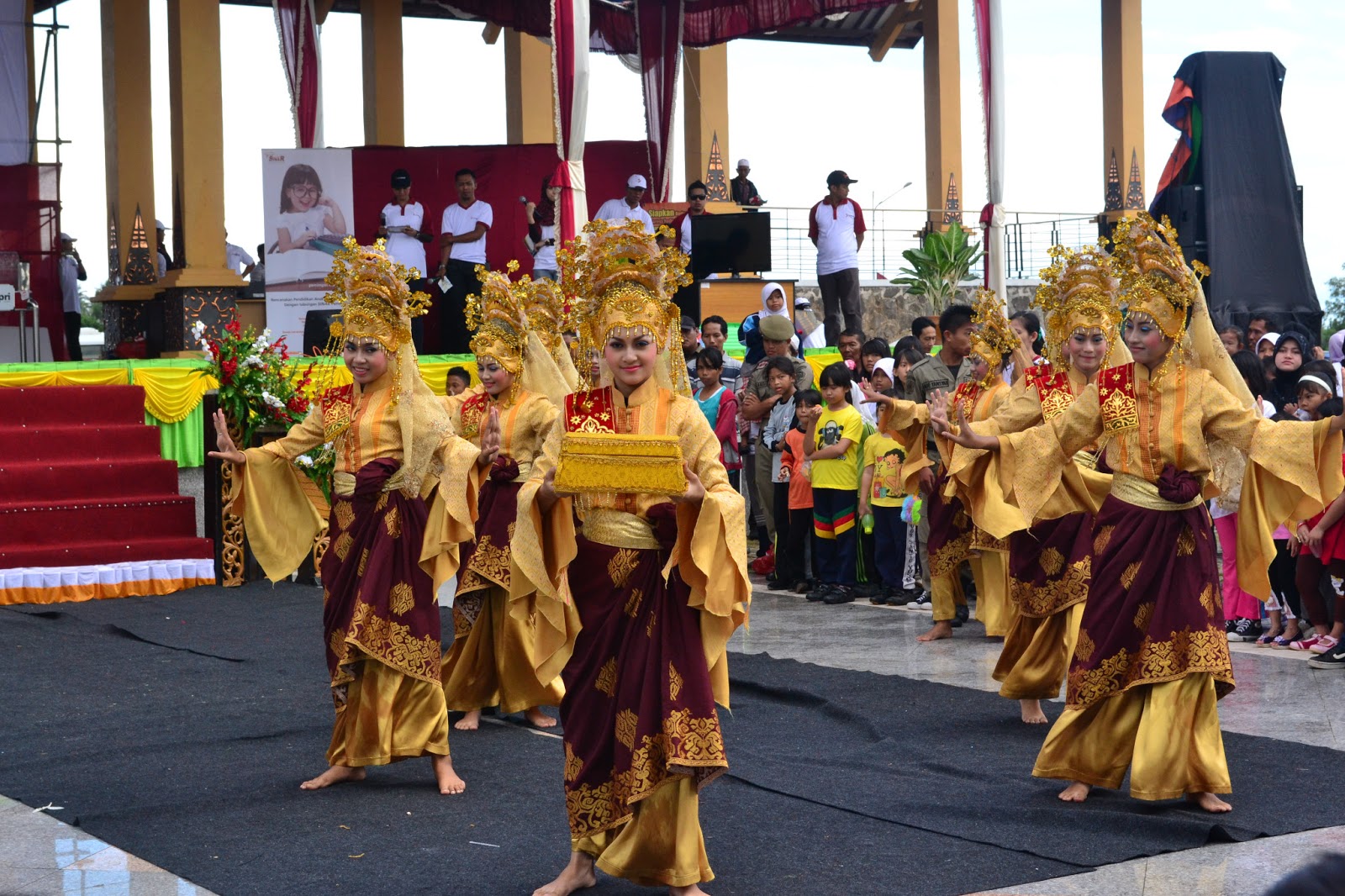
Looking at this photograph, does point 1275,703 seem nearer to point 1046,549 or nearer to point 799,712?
point 1046,549

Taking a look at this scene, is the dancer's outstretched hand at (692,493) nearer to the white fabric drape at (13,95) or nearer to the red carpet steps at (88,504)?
the red carpet steps at (88,504)

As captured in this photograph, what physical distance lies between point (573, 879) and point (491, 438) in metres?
1.44

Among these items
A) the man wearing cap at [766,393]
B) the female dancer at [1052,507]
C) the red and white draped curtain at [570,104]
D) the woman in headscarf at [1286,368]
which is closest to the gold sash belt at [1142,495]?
the female dancer at [1052,507]

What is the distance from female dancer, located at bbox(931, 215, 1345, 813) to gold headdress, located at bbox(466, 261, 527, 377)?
2.53 meters

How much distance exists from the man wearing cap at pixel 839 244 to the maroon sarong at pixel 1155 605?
30.3 ft

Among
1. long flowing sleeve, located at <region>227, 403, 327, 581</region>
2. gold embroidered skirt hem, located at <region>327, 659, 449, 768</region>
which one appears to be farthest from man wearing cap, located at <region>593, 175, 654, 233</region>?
gold embroidered skirt hem, located at <region>327, 659, 449, 768</region>

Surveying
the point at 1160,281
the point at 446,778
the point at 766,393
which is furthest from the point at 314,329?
the point at 1160,281

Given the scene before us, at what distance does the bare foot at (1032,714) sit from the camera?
6324mm

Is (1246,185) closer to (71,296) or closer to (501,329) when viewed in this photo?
(501,329)

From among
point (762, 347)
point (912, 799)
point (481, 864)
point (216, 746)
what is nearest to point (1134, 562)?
point (912, 799)

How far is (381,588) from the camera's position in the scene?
546 cm

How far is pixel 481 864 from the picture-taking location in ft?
14.9

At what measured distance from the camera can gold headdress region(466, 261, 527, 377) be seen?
671cm

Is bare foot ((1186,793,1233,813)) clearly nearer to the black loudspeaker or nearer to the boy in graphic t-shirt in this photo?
the boy in graphic t-shirt
